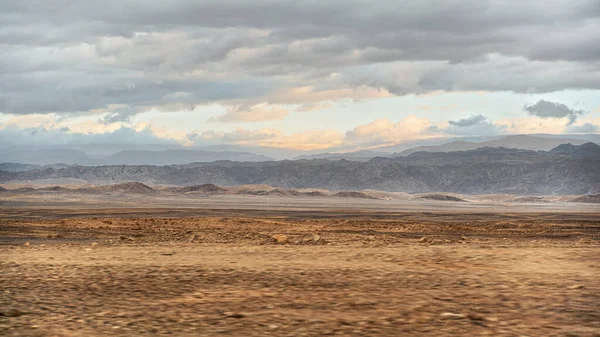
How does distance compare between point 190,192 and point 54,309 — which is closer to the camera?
point 54,309

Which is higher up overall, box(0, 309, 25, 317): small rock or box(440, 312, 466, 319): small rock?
box(440, 312, 466, 319): small rock

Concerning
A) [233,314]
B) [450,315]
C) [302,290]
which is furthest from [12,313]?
[450,315]

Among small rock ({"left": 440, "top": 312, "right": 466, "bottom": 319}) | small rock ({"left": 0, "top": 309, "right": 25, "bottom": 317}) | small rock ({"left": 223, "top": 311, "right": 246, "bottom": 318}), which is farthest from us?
small rock ({"left": 0, "top": 309, "right": 25, "bottom": 317})

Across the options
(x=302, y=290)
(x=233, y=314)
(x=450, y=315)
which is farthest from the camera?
(x=302, y=290)

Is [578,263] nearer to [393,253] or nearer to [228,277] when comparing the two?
[393,253]

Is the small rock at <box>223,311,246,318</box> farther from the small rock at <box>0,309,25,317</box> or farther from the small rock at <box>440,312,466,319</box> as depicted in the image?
the small rock at <box>0,309,25,317</box>

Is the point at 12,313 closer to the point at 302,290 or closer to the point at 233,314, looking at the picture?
the point at 233,314

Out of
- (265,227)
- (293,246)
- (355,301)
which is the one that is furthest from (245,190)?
(355,301)

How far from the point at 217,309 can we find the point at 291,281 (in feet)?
9.82

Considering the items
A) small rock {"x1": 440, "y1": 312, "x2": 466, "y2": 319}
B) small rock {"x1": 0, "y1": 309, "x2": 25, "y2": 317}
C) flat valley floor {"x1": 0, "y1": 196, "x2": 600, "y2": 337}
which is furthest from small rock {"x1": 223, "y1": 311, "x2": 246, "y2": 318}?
small rock {"x1": 0, "y1": 309, "x2": 25, "y2": 317}

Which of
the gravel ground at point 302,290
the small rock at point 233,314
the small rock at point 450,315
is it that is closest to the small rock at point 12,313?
the gravel ground at point 302,290

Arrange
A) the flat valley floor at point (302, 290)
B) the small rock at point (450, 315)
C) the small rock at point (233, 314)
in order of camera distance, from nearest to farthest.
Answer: the flat valley floor at point (302, 290) < the small rock at point (450, 315) < the small rock at point (233, 314)

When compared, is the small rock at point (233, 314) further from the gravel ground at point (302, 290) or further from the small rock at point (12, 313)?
the small rock at point (12, 313)

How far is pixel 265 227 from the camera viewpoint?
4172cm
